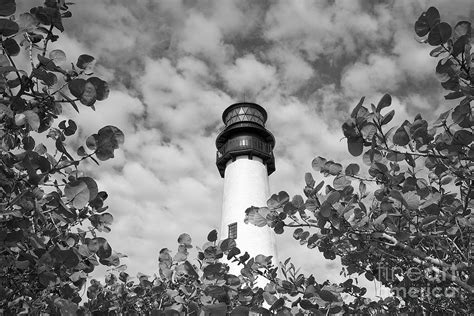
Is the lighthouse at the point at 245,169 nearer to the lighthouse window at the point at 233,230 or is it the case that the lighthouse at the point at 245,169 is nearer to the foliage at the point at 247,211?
the lighthouse window at the point at 233,230

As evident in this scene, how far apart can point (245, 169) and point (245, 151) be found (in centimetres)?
127

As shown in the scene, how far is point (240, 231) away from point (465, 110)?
15.6m

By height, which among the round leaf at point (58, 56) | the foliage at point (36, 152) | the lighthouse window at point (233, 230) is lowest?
the foliage at point (36, 152)

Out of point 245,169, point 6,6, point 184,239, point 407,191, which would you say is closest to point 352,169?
point 407,191

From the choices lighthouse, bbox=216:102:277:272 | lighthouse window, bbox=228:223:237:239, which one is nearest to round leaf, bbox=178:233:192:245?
lighthouse, bbox=216:102:277:272

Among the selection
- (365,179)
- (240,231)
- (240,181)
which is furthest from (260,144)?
(365,179)

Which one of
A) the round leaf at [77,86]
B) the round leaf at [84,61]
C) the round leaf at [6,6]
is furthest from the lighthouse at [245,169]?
the round leaf at [6,6]

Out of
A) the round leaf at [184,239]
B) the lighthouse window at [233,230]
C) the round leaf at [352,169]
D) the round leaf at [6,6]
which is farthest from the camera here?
the lighthouse window at [233,230]

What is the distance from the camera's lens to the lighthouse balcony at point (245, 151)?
20.7 m

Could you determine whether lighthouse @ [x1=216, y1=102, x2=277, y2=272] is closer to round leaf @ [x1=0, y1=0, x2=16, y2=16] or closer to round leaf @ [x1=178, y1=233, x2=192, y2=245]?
round leaf @ [x1=178, y1=233, x2=192, y2=245]

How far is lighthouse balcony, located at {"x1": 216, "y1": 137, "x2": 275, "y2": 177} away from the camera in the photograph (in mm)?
20727

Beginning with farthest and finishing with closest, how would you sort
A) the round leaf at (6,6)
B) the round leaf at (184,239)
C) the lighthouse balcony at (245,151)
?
1. the lighthouse balcony at (245,151)
2. the round leaf at (184,239)
3. the round leaf at (6,6)

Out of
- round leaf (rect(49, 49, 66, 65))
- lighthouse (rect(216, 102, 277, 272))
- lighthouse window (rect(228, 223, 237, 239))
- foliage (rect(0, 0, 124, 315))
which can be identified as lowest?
foliage (rect(0, 0, 124, 315))

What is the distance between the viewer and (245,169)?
1988cm
